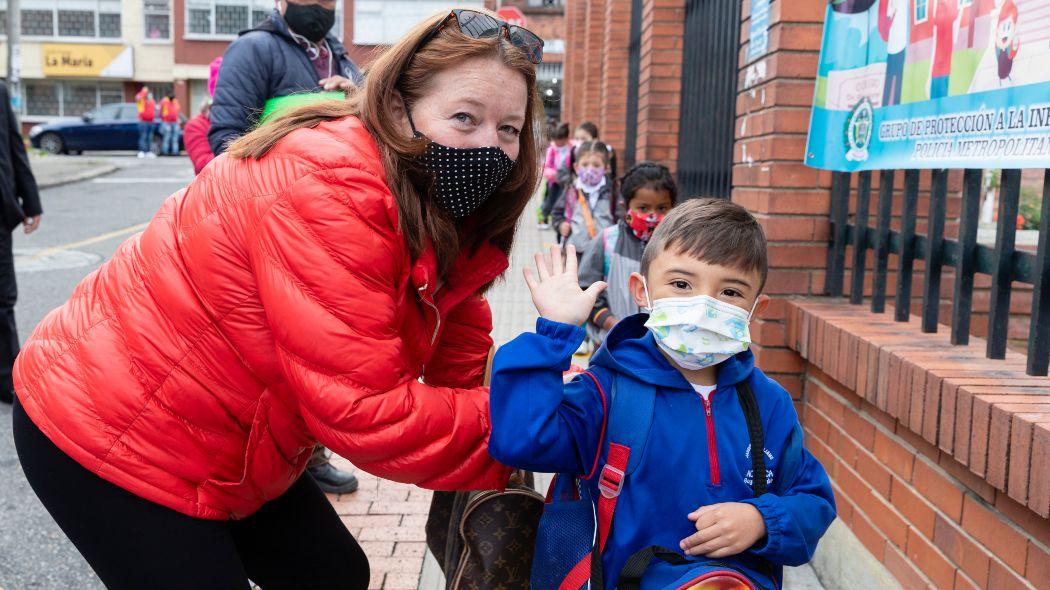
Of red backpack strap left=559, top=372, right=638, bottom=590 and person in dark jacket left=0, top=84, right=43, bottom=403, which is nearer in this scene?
red backpack strap left=559, top=372, right=638, bottom=590

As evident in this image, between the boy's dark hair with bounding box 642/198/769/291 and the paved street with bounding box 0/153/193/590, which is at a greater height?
the boy's dark hair with bounding box 642/198/769/291

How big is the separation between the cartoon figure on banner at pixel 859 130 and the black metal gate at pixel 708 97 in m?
1.53

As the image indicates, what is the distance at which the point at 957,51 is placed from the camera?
2.78m

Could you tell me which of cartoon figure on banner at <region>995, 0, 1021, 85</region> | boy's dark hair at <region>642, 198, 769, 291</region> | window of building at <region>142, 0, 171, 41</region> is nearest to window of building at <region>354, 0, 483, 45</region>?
window of building at <region>142, 0, 171, 41</region>

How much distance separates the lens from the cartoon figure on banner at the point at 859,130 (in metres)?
3.36

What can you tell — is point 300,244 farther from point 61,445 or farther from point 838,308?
point 838,308

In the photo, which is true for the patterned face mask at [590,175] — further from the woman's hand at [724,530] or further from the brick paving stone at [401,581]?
the woman's hand at [724,530]

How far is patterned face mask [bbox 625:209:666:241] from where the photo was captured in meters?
4.23

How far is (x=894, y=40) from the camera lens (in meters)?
3.20

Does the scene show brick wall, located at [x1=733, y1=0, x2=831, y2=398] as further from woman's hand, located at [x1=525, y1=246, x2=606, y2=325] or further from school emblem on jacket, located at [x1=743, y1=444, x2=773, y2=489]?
woman's hand, located at [x1=525, y1=246, x2=606, y2=325]

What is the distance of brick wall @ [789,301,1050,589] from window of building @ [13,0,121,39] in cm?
4098

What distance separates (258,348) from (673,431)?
853 mm

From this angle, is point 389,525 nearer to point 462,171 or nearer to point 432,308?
point 432,308

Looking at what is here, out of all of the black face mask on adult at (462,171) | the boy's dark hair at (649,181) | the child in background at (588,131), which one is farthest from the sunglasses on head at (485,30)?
the child in background at (588,131)
